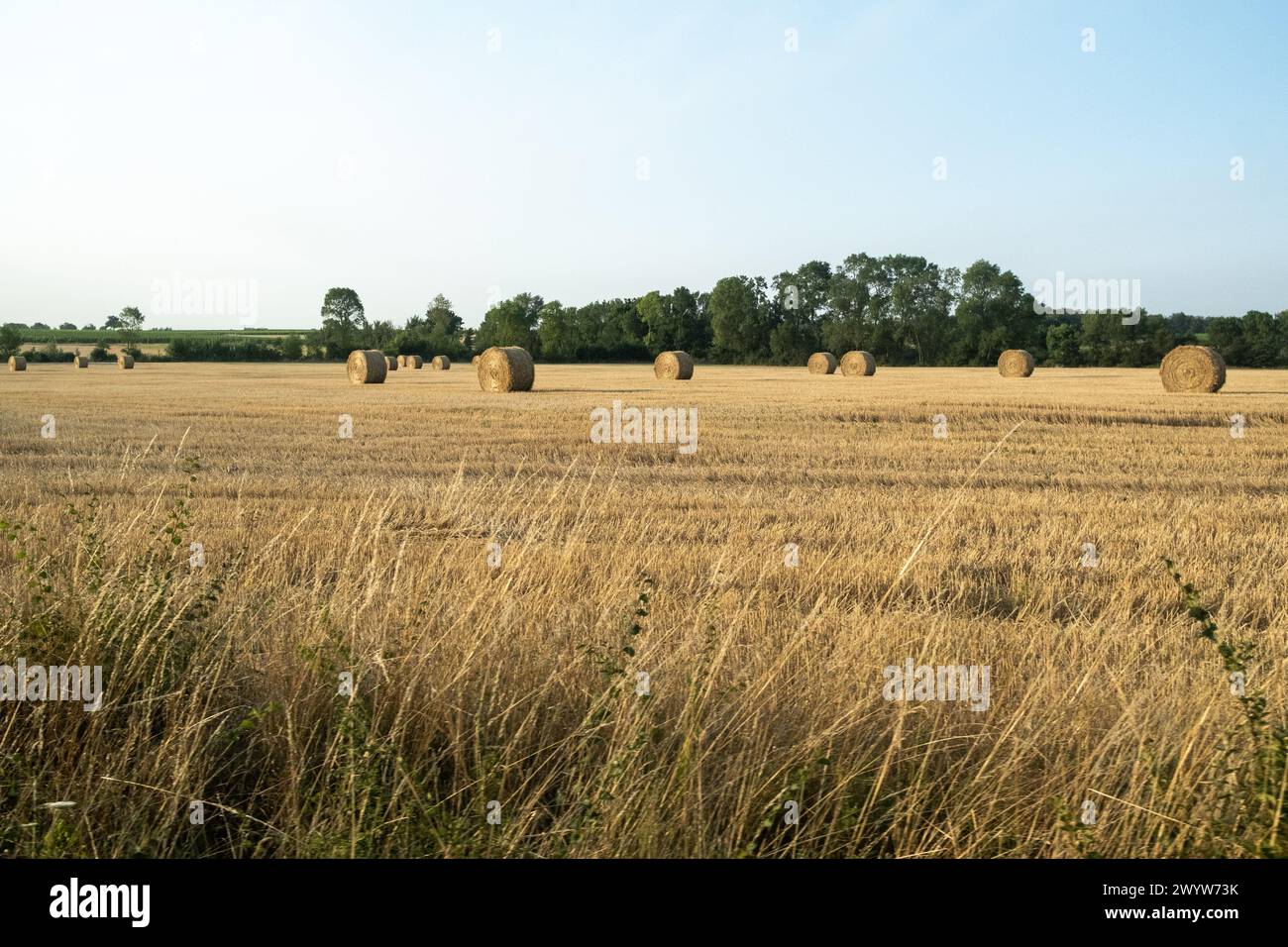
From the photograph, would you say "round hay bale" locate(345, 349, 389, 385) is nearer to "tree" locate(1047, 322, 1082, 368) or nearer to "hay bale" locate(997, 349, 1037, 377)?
"hay bale" locate(997, 349, 1037, 377)

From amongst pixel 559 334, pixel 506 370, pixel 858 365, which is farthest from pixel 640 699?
pixel 559 334

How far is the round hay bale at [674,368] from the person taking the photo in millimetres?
48250

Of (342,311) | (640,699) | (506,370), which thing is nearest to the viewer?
(640,699)

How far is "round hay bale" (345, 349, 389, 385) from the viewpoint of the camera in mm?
44750

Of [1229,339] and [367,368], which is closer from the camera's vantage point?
[367,368]

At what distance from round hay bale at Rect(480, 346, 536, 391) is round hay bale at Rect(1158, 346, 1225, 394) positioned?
21.2 meters

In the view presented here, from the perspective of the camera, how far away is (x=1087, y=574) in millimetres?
8320

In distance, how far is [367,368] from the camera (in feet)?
147

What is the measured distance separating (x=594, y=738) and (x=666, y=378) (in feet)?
147

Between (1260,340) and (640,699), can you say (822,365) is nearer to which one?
(1260,340)

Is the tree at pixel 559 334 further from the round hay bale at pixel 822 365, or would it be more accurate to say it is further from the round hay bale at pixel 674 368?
the round hay bale at pixel 674 368

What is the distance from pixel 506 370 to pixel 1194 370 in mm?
22593

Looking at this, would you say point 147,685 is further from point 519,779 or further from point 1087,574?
point 1087,574
